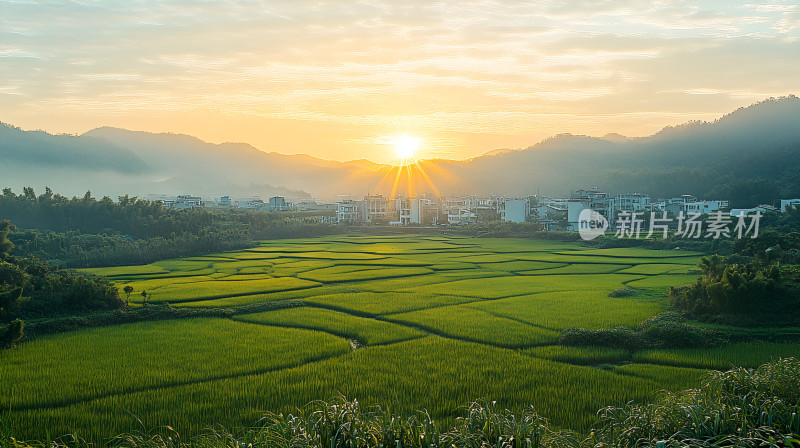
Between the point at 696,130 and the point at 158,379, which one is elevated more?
the point at 696,130

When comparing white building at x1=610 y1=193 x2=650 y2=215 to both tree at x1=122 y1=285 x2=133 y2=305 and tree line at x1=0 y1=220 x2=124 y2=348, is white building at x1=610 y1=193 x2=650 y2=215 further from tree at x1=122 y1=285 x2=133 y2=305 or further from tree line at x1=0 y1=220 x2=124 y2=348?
tree line at x1=0 y1=220 x2=124 y2=348

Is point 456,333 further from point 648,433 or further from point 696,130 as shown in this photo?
point 696,130

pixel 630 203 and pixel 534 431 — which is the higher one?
pixel 630 203

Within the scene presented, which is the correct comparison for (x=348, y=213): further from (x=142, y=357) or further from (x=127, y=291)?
(x=142, y=357)

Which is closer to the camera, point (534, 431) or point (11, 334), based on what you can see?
point (534, 431)

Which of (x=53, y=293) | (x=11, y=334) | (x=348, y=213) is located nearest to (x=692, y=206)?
(x=348, y=213)

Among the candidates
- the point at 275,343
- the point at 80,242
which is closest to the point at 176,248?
the point at 80,242
